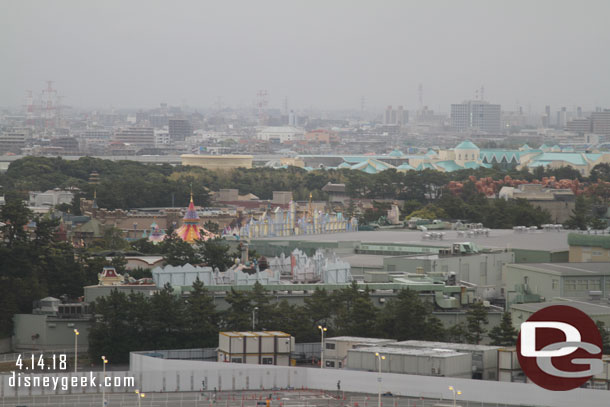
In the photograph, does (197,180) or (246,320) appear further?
(197,180)

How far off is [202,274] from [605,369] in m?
15.8

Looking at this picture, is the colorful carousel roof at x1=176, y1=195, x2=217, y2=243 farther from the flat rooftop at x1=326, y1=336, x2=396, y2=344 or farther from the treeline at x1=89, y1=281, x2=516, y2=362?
the flat rooftop at x1=326, y1=336, x2=396, y2=344

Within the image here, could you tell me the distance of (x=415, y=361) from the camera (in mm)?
32906

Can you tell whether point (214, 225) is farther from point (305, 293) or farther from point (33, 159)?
point (33, 159)

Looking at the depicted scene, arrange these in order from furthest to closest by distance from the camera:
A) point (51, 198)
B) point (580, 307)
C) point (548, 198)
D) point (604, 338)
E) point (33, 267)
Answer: point (51, 198) → point (548, 198) → point (33, 267) → point (580, 307) → point (604, 338)

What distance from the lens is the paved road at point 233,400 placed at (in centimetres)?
3180

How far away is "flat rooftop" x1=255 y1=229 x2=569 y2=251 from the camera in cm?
5712

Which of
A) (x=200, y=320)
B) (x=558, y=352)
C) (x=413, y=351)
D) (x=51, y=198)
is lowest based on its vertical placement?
(x=51, y=198)

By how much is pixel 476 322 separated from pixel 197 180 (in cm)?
7616

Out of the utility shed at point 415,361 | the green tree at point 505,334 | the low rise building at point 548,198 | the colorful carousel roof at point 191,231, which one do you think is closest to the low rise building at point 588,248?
the green tree at point 505,334

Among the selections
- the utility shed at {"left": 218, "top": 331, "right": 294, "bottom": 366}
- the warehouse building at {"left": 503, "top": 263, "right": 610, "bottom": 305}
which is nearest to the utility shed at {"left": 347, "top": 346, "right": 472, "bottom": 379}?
the utility shed at {"left": 218, "top": 331, "right": 294, "bottom": 366}

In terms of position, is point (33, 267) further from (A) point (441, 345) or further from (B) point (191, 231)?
(A) point (441, 345)

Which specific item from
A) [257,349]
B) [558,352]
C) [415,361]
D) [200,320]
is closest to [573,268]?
[200,320]

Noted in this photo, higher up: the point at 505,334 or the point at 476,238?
the point at 505,334
